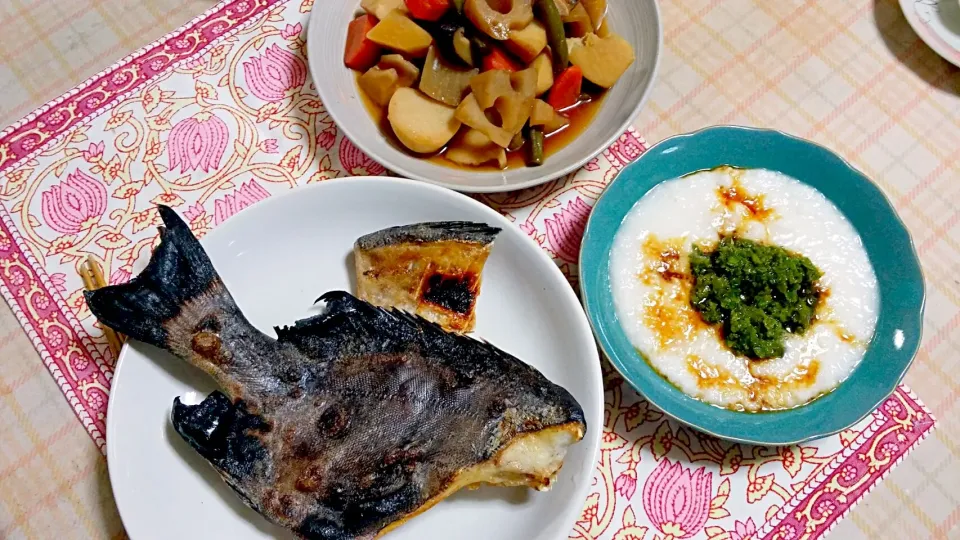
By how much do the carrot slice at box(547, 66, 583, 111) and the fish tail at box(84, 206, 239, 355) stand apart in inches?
38.1

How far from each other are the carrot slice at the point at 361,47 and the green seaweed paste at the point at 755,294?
38.2 inches

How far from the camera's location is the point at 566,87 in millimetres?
1847

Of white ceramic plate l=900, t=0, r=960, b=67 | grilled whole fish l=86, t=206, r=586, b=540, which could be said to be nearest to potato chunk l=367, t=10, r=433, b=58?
grilled whole fish l=86, t=206, r=586, b=540

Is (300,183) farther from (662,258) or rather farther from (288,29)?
(662,258)

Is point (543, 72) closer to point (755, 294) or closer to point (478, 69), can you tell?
point (478, 69)

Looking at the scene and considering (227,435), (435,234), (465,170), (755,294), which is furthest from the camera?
(465,170)

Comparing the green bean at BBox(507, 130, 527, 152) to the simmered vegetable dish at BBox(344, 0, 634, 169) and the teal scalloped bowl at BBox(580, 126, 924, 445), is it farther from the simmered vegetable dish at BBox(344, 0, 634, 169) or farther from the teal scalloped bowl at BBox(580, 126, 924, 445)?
the teal scalloped bowl at BBox(580, 126, 924, 445)

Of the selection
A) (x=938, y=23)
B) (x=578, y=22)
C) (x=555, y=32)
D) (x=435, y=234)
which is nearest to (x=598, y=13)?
(x=578, y=22)

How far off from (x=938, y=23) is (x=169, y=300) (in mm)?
2230

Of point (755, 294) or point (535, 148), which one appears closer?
point (755, 294)

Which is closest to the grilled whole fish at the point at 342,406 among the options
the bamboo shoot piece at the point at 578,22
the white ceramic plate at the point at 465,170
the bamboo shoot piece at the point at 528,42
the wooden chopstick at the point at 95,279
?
the wooden chopstick at the point at 95,279

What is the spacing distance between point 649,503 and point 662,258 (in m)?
0.56

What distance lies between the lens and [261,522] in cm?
141

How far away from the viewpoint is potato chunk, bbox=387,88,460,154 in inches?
68.3
